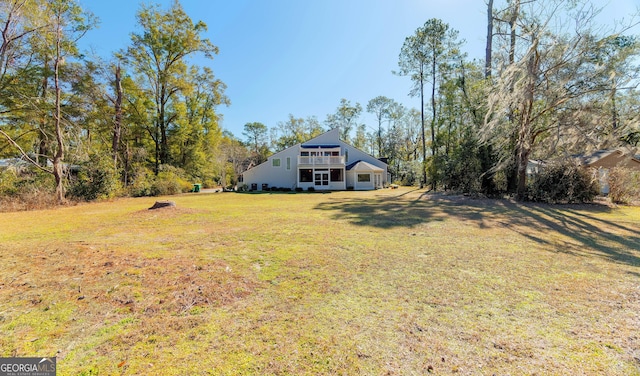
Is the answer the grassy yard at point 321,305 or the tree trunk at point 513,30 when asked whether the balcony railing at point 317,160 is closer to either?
the tree trunk at point 513,30

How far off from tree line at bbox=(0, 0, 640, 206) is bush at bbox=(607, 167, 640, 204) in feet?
4.44

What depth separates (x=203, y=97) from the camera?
28.1 m

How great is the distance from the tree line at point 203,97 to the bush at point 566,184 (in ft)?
2.80

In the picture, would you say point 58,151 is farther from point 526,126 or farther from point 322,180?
point 526,126

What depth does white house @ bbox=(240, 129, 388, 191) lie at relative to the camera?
26.1m

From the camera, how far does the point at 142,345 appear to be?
208 cm

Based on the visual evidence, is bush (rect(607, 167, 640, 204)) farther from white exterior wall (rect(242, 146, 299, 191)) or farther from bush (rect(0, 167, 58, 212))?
bush (rect(0, 167, 58, 212))

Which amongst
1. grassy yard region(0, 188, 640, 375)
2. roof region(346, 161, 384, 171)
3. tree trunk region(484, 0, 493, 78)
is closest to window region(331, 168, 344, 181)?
roof region(346, 161, 384, 171)

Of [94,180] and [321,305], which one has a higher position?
[94,180]

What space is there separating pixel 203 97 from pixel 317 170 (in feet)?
50.0

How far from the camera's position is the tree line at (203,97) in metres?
11.0

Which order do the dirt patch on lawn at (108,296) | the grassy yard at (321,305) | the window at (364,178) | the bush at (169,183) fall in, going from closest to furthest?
the grassy yard at (321,305)
the dirt patch on lawn at (108,296)
the bush at (169,183)
the window at (364,178)

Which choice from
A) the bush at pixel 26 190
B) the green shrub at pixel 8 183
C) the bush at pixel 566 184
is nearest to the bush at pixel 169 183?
the bush at pixel 26 190

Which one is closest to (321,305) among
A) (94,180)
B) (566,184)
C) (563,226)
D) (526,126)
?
(563,226)
